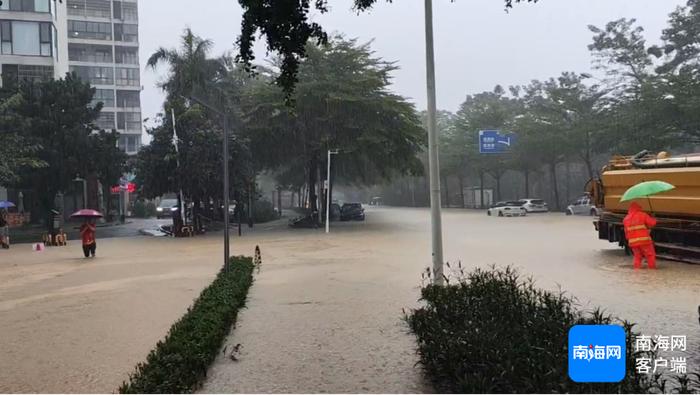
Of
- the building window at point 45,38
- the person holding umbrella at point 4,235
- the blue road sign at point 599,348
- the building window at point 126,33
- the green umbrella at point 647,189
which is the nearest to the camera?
the blue road sign at point 599,348

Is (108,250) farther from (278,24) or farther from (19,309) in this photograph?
(278,24)

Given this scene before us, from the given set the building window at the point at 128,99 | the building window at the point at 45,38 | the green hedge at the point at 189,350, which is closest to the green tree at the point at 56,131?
the building window at the point at 45,38

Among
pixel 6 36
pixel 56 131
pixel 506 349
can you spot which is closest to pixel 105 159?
pixel 56 131

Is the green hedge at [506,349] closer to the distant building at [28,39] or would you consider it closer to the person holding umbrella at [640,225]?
the person holding umbrella at [640,225]

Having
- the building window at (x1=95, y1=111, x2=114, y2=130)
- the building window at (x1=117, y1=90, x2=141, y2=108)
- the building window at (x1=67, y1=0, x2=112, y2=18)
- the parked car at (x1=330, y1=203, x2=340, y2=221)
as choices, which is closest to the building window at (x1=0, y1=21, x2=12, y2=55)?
the parked car at (x1=330, y1=203, x2=340, y2=221)

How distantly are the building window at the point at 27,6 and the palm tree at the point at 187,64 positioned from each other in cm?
915

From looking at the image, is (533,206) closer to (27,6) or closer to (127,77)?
(27,6)

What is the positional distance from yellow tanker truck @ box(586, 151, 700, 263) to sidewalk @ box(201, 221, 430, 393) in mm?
6015

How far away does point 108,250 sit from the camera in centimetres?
2108

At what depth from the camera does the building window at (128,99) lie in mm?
67950

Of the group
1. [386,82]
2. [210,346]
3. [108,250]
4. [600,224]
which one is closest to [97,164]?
[108,250]

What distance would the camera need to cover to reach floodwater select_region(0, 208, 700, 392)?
18.4ft

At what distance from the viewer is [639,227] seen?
497 inches

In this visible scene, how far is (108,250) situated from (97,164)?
437 inches
